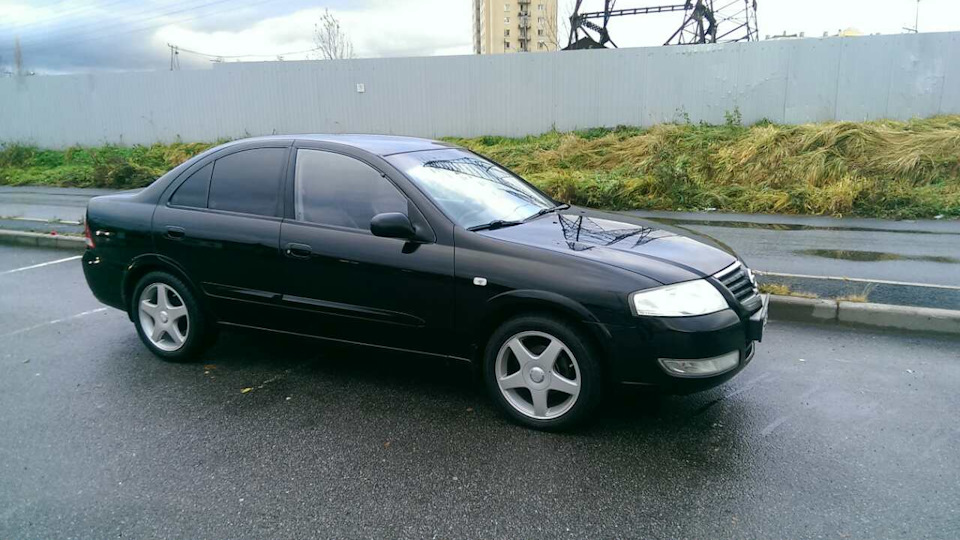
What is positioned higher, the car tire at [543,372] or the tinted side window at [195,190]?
the tinted side window at [195,190]

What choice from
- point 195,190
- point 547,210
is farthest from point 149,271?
point 547,210

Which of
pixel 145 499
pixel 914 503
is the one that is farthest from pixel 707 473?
pixel 145 499

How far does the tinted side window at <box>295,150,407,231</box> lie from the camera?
4051 millimetres

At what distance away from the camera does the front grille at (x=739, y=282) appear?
3588mm

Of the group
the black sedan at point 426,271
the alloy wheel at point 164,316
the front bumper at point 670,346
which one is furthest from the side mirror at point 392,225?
the alloy wheel at point 164,316

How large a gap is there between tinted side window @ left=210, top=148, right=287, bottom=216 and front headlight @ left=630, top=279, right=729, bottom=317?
8.04ft

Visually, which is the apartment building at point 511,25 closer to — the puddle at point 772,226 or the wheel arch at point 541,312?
the puddle at point 772,226

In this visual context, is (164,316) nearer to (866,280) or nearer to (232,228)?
(232,228)

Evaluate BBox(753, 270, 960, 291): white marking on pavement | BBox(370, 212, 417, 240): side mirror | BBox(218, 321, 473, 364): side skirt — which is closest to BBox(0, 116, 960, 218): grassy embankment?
BBox(753, 270, 960, 291): white marking on pavement

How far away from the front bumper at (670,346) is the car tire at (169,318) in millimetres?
2956

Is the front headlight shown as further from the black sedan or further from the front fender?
the front fender

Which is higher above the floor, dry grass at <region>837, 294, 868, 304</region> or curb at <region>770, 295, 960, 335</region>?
dry grass at <region>837, 294, 868, 304</region>

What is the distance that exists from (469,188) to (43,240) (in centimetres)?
799

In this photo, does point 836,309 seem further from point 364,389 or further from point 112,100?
point 112,100
